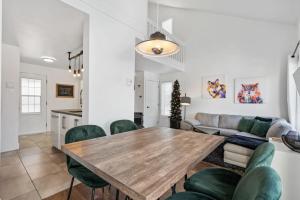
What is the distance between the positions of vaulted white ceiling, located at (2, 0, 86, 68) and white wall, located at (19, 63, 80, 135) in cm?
139

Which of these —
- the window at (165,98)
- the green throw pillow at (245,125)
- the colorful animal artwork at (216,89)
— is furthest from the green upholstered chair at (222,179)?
the window at (165,98)

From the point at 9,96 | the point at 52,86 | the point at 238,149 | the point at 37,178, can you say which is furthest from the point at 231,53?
the point at 52,86

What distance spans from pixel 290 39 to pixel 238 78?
56.9 inches

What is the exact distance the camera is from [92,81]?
8.21 ft

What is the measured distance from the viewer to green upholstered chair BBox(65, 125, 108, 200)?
1.42 meters

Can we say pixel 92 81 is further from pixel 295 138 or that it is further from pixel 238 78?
pixel 238 78

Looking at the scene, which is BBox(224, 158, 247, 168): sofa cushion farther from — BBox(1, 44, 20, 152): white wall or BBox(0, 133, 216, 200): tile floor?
BBox(1, 44, 20, 152): white wall

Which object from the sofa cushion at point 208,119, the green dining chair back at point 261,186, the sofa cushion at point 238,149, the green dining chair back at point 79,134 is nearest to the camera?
the green dining chair back at point 261,186

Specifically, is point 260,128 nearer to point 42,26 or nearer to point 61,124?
point 61,124

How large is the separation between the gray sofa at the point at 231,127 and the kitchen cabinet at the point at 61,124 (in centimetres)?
292

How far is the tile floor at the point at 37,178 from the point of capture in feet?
6.48

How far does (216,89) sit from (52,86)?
5822mm

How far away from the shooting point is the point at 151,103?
6172mm

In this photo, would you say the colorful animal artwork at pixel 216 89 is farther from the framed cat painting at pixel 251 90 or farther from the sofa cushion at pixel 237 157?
the sofa cushion at pixel 237 157
